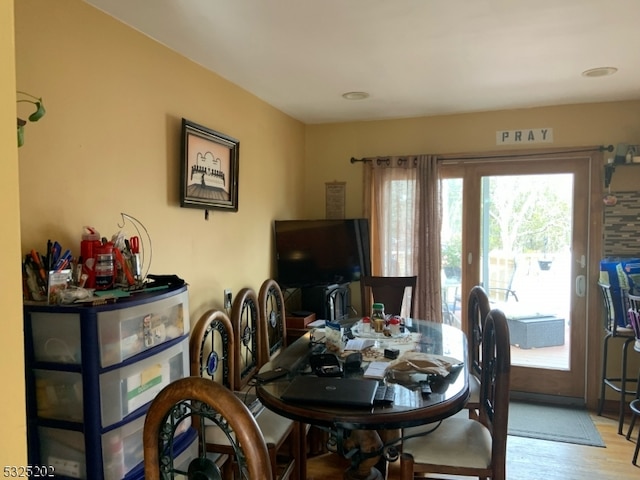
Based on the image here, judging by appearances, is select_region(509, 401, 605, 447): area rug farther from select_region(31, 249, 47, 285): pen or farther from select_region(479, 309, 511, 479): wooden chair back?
select_region(31, 249, 47, 285): pen

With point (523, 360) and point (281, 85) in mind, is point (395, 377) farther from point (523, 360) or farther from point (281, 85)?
point (523, 360)

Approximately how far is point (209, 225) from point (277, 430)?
1.23 metres

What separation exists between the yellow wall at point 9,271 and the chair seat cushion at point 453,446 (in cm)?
159

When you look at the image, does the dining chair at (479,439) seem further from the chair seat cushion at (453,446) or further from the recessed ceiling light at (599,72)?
the recessed ceiling light at (599,72)

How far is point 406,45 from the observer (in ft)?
7.34

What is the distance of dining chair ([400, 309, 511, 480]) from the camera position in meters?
1.71

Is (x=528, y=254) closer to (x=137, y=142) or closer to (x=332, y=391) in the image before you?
(x=332, y=391)

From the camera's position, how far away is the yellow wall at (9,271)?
627mm

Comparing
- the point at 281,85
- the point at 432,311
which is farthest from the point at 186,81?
the point at 432,311

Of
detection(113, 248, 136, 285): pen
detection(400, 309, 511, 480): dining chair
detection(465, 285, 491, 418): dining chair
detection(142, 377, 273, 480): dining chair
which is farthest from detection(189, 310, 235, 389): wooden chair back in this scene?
detection(465, 285, 491, 418): dining chair

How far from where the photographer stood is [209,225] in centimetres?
258

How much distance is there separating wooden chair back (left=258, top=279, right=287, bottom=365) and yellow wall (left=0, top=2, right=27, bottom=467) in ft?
6.72

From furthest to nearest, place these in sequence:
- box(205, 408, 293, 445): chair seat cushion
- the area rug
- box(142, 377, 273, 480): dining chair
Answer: the area rug
box(205, 408, 293, 445): chair seat cushion
box(142, 377, 273, 480): dining chair

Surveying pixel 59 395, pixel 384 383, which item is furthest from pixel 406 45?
pixel 59 395
